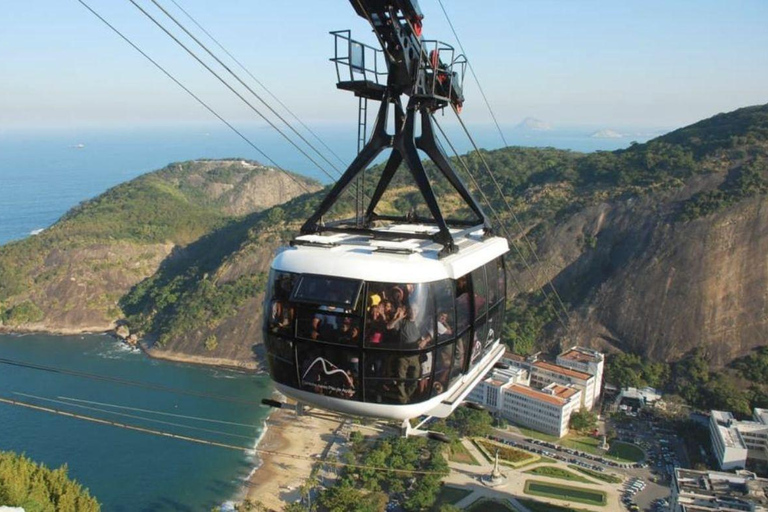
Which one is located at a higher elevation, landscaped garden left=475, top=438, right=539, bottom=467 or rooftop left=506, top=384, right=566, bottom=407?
rooftop left=506, top=384, right=566, bottom=407

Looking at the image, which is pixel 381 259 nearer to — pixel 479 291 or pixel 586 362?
pixel 479 291

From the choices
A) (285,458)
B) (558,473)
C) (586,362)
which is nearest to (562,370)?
(586,362)

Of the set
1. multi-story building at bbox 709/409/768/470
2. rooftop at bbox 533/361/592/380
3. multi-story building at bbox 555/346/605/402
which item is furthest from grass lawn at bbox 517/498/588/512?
multi-story building at bbox 555/346/605/402

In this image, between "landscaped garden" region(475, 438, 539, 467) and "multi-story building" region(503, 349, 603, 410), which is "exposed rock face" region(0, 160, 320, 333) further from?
"landscaped garden" region(475, 438, 539, 467)

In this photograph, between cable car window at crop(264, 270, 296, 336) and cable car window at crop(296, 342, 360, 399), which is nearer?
cable car window at crop(296, 342, 360, 399)

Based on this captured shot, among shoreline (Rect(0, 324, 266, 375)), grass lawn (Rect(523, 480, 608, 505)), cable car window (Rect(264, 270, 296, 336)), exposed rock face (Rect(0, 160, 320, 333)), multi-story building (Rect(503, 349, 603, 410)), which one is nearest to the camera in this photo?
cable car window (Rect(264, 270, 296, 336))

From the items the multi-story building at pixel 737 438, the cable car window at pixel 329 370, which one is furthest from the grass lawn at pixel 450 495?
the cable car window at pixel 329 370

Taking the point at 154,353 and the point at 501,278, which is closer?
the point at 501,278
